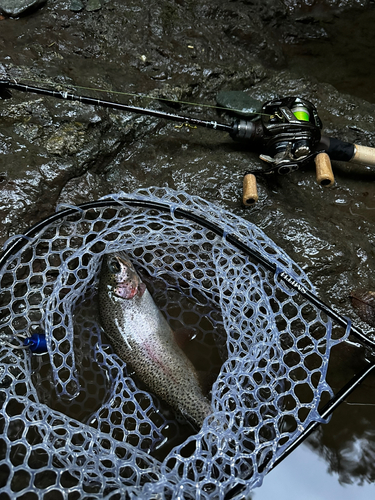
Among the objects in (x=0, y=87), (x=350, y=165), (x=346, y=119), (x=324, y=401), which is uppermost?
(x=0, y=87)

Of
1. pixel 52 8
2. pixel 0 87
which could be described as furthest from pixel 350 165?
pixel 52 8

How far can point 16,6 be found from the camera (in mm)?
4027

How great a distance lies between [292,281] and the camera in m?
2.46

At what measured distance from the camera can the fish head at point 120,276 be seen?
2.97 meters

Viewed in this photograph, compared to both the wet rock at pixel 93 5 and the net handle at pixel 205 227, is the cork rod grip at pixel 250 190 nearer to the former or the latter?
the net handle at pixel 205 227

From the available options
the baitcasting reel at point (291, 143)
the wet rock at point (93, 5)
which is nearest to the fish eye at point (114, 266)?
the baitcasting reel at point (291, 143)

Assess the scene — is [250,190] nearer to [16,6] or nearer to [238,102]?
[238,102]

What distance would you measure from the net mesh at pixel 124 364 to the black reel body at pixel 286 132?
66 cm

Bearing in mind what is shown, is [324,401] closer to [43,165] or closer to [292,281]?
[292,281]

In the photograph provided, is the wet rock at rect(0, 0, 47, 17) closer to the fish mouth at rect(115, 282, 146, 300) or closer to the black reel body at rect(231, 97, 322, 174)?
the black reel body at rect(231, 97, 322, 174)

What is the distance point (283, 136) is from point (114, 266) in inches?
64.8

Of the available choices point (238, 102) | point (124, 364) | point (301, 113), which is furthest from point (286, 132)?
point (124, 364)

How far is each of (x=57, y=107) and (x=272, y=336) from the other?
2.58 metres

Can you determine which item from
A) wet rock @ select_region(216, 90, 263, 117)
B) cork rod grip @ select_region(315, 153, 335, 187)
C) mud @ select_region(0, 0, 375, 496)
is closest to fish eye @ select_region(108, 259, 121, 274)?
mud @ select_region(0, 0, 375, 496)
